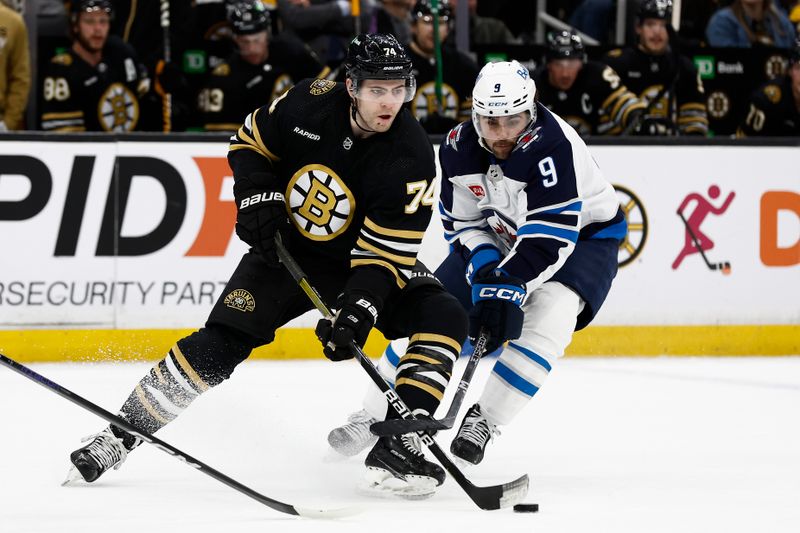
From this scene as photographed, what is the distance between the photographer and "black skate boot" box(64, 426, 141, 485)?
330cm

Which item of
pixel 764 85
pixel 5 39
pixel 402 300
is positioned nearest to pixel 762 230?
pixel 764 85

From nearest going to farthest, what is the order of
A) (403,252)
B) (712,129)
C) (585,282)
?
(403,252), (585,282), (712,129)

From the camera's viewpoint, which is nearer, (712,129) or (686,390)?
(686,390)

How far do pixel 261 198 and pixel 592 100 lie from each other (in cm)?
344

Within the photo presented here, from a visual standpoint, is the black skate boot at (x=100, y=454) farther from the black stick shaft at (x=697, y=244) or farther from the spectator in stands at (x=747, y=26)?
the spectator in stands at (x=747, y=26)

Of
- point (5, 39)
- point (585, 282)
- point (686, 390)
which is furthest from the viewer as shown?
point (5, 39)

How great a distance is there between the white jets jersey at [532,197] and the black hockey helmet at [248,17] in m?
2.59

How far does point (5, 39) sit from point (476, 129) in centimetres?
317

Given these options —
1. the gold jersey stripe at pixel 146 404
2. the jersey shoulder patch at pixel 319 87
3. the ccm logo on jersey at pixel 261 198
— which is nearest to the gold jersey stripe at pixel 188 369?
the gold jersey stripe at pixel 146 404

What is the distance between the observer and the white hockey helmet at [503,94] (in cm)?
345

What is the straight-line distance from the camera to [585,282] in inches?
145

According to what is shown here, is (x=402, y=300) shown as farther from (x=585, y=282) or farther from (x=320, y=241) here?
(x=585, y=282)

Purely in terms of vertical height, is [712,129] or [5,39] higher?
[5,39]

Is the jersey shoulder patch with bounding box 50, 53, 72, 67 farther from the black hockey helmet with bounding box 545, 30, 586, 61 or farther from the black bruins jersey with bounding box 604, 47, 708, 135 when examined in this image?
the black bruins jersey with bounding box 604, 47, 708, 135
